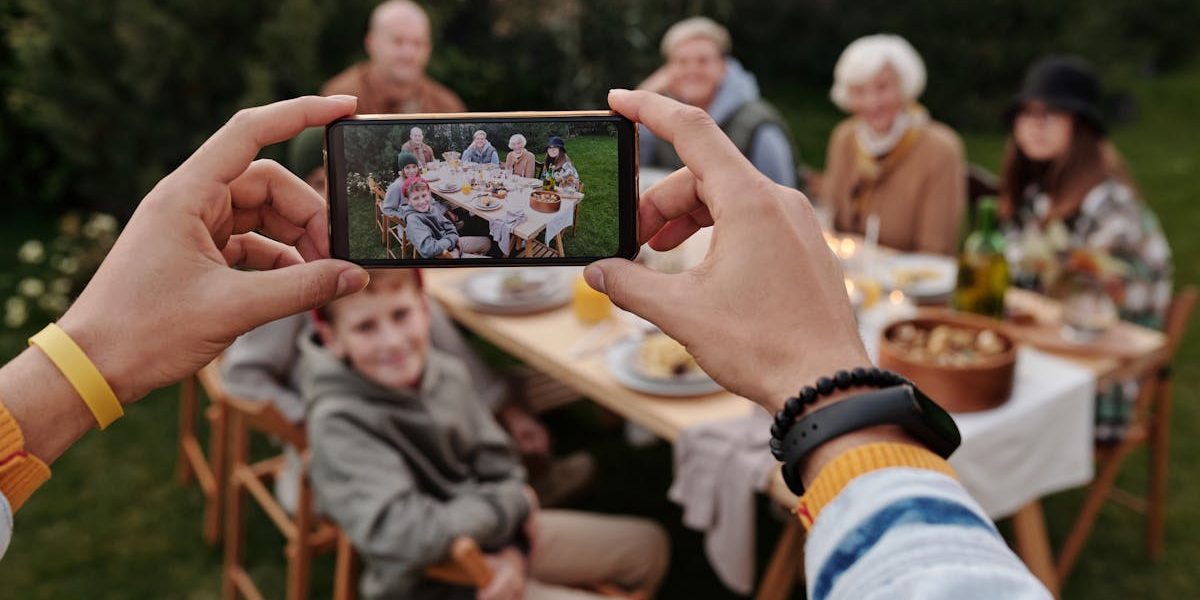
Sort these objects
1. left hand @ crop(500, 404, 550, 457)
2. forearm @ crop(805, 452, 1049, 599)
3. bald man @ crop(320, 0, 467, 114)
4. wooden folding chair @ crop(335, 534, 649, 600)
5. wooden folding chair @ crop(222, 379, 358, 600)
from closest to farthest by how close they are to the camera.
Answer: forearm @ crop(805, 452, 1049, 599), wooden folding chair @ crop(335, 534, 649, 600), wooden folding chair @ crop(222, 379, 358, 600), left hand @ crop(500, 404, 550, 457), bald man @ crop(320, 0, 467, 114)

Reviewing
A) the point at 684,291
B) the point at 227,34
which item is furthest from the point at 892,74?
the point at 227,34

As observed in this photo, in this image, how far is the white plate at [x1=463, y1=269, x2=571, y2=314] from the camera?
3.15m


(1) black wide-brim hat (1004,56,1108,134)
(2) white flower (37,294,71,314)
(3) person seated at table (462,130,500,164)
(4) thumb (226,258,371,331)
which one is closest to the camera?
(4) thumb (226,258,371,331)

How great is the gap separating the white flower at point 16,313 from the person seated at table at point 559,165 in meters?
5.05

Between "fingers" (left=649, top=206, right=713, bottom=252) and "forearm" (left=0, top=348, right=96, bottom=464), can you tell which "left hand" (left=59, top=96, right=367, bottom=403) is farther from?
"fingers" (left=649, top=206, right=713, bottom=252)

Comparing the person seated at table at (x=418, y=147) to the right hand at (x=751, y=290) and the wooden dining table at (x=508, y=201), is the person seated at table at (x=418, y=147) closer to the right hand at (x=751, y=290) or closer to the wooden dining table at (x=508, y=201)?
the wooden dining table at (x=508, y=201)

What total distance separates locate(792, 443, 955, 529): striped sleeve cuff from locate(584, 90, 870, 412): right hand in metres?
0.10

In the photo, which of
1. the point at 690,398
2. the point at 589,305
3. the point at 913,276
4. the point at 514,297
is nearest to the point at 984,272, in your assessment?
the point at 913,276

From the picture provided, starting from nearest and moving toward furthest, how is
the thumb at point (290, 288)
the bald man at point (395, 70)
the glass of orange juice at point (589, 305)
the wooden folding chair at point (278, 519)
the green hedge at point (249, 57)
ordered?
the thumb at point (290, 288)
the wooden folding chair at point (278, 519)
the glass of orange juice at point (589, 305)
the bald man at point (395, 70)
the green hedge at point (249, 57)

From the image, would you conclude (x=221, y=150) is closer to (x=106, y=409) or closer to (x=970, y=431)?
(x=106, y=409)

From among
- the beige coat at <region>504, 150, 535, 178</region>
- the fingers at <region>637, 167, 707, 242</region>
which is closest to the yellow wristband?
the beige coat at <region>504, 150, 535, 178</region>

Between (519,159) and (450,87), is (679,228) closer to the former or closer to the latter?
(519,159)

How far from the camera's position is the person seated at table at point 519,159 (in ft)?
3.81

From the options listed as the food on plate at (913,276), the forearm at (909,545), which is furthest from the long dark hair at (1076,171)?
the forearm at (909,545)
